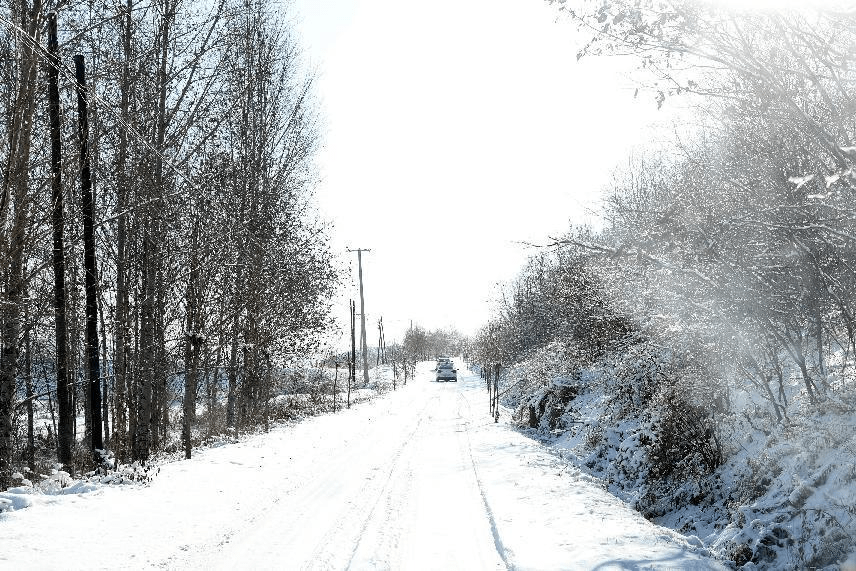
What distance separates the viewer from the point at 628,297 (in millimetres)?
11508

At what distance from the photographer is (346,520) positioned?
7367 millimetres

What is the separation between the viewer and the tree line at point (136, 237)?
8.95 m

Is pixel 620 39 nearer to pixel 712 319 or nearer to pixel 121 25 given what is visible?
pixel 712 319

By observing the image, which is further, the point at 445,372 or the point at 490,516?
the point at 445,372

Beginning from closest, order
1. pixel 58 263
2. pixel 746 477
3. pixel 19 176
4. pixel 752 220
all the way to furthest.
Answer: pixel 752 220
pixel 19 176
pixel 746 477
pixel 58 263

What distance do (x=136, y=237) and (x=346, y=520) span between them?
10822mm

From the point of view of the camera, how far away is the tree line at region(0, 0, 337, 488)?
29.4 ft

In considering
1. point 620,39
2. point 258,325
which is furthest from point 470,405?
point 620,39

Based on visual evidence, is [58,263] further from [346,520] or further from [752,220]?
[752,220]

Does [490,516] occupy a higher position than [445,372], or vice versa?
[490,516]

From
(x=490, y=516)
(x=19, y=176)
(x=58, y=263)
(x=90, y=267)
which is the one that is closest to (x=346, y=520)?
(x=490, y=516)

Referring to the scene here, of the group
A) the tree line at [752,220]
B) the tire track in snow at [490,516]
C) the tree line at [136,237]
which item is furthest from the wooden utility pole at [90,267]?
the tree line at [752,220]

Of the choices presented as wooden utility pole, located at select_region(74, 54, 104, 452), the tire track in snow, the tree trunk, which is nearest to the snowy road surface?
the tire track in snow

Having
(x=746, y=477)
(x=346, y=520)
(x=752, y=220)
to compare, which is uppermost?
(x=752, y=220)
